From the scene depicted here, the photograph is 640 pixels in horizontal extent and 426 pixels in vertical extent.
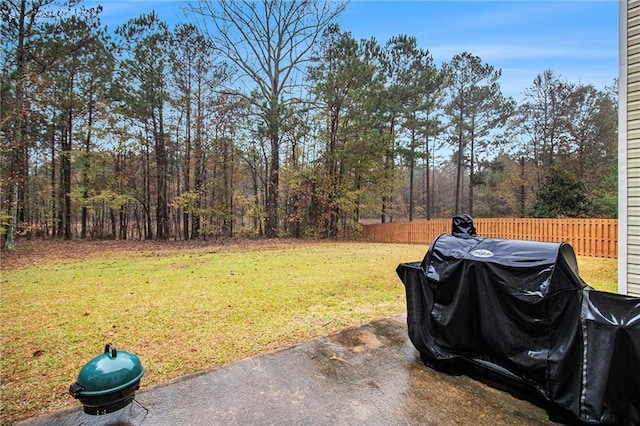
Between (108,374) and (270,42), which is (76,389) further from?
(270,42)

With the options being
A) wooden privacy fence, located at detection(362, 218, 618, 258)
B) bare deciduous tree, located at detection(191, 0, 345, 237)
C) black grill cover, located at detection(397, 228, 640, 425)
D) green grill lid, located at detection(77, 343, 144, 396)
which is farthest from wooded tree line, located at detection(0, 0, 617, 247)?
green grill lid, located at detection(77, 343, 144, 396)

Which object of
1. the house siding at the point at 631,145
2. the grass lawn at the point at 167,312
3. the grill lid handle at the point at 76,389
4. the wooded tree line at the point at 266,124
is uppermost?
the wooded tree line at the point at 266,124

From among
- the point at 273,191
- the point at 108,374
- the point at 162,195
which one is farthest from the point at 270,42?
the point at 108,374

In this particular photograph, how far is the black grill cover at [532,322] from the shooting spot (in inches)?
65.9

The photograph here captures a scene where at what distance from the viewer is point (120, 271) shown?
667 cm

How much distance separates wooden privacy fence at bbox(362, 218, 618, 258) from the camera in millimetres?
8789

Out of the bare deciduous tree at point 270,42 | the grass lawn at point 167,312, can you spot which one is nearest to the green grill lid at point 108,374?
the grass lawn at point 167,312

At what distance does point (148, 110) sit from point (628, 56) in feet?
53.8

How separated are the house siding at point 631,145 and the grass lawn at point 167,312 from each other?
2.34 meters

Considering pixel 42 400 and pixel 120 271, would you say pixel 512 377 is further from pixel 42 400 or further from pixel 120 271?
pixel 120 271

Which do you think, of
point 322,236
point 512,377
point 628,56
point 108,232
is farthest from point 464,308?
point 108,232

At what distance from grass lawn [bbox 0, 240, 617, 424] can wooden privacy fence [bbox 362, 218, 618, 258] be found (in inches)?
74.1

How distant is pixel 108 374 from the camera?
1704 millimetres

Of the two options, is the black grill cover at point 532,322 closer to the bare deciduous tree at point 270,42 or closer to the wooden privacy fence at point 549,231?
the wooden privacy fence at point 549,231
